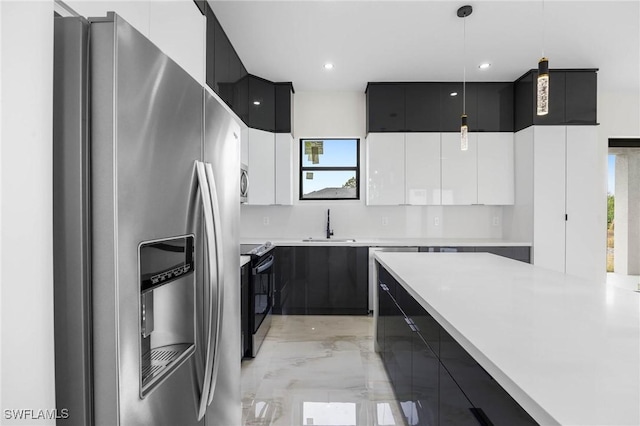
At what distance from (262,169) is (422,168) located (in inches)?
73.0

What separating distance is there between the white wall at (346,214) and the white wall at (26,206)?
12.0ft

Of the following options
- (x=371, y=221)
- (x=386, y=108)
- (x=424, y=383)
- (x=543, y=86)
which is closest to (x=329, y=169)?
(x=371, y=221)

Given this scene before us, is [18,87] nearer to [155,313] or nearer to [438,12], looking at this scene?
[155,313]

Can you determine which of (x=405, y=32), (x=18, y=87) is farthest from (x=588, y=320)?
(x=405, y=32)

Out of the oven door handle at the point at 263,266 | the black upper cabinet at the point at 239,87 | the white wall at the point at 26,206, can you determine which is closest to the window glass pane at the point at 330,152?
the black upper cabinet at the point at 239,87

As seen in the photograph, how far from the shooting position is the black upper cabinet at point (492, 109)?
395cm

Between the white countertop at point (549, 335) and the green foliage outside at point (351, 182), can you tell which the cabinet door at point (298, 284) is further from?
the white countertop at point (549, 335)

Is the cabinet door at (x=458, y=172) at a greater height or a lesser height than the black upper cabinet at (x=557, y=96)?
lesser

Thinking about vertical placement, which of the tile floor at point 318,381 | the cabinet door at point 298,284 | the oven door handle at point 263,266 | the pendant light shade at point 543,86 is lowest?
the tile floor at point 318,381

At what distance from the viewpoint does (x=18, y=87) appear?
1.93ft

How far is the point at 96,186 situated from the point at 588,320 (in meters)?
1.41

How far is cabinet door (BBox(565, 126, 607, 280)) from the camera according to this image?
362 cm

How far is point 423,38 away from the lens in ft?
9.65

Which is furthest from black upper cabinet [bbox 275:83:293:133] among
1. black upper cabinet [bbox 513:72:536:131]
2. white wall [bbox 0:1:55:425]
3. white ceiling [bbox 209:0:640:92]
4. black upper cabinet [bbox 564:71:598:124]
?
white wall [bbox 0:1:55:425]
